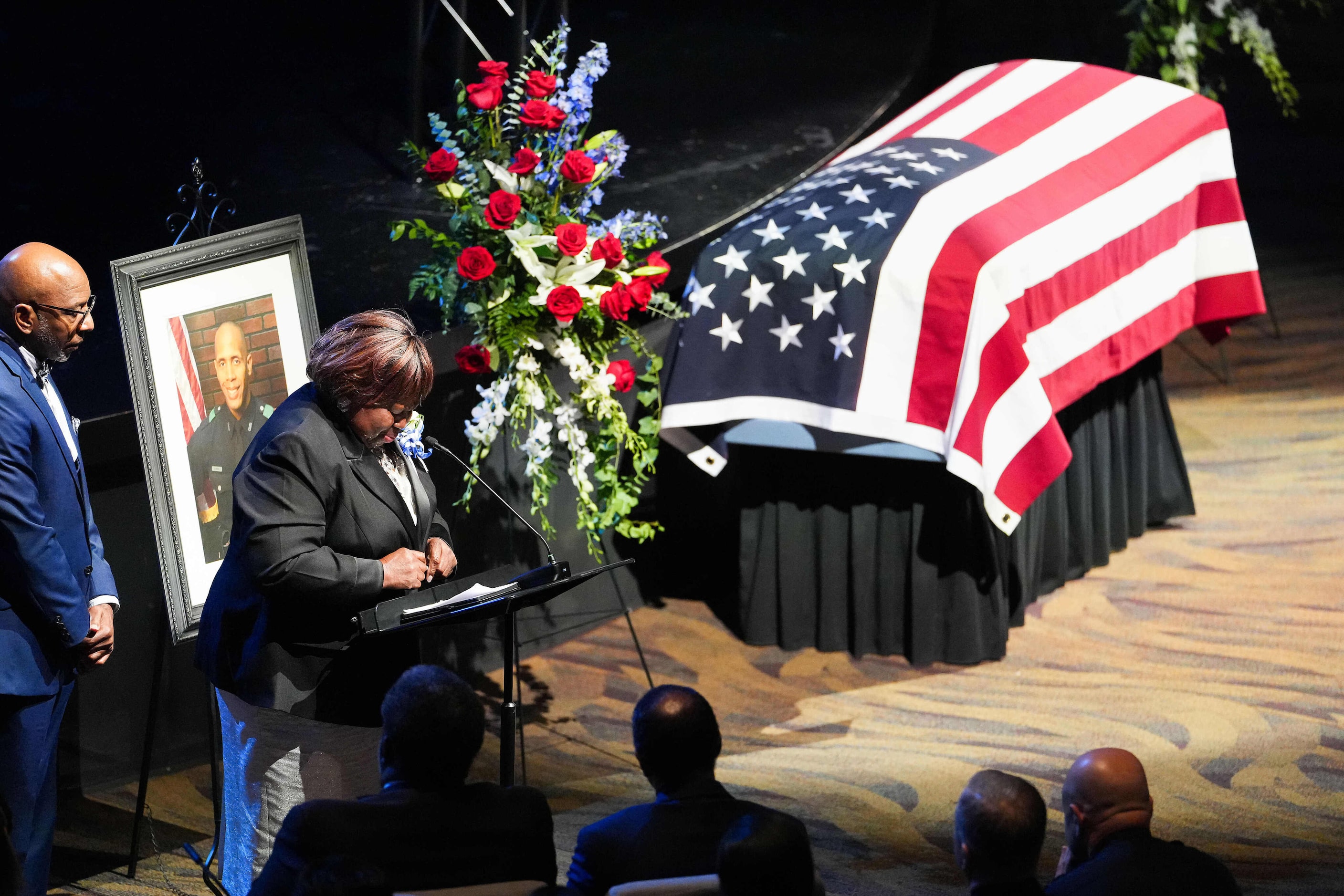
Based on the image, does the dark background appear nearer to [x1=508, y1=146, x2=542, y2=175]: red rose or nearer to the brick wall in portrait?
the brick wall in portrait

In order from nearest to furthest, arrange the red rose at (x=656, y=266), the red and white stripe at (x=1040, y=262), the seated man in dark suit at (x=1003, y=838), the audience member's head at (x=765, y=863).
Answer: the audience member's head at (x=765, y=863) → the seated man in dark suit at (x=1003, y=838) → the red rose at (x=656, y=266) → the red and white stripe at (x=1040, y=262)

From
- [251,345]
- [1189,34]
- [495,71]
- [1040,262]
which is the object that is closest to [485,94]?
[495,71]

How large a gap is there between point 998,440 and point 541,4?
2.23m

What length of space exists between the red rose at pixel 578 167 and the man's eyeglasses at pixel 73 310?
1296 millimetres

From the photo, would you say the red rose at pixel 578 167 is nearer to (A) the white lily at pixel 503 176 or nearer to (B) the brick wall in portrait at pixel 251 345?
(A) the white lily at pixel 503 176

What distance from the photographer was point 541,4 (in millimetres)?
5090

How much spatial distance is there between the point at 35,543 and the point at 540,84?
5.56ft

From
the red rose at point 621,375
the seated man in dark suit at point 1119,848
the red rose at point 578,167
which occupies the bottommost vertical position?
the seated man in dark suit at point 1119,848

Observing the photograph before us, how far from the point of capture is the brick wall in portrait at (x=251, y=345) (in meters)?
3.19

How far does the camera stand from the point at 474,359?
3787 millimetres

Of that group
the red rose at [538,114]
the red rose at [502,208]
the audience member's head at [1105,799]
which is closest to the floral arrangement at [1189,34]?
the red rose at [538,114]

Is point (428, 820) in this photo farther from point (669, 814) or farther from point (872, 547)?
point (872, 547)

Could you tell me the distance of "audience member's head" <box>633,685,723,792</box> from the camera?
2180 millimetres

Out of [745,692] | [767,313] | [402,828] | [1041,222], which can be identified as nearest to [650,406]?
[767,313]
